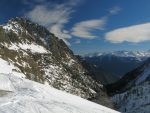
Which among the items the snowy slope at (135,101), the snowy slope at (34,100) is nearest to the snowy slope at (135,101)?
the snowy slope at (135,101)

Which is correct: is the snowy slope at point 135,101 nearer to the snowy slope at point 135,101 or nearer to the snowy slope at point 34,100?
the snowy slope at point 135,101

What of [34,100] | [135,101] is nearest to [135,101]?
[135,101]

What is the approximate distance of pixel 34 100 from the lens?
20062 millimetres

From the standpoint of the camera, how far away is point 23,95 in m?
20.9

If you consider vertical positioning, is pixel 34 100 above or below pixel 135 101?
below

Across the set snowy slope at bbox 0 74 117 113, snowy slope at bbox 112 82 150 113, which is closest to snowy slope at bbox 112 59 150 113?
snowy slope at bbox 112 82 150 113

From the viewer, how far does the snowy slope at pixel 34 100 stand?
18734mm

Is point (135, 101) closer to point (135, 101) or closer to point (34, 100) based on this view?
point (135, 101)

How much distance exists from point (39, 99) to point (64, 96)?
3.55 m

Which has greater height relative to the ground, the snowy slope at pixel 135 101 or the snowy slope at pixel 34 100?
the snowy slope at pixel 135 101

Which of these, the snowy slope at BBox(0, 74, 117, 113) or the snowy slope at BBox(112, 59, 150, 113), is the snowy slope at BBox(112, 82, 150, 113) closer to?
the snowy slope at BBox(112, 59, 150, 113)

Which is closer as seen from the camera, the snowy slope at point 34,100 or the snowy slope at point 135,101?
the snowy slope at point 34,100

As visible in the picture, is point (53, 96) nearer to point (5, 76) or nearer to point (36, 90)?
point (36, 90)

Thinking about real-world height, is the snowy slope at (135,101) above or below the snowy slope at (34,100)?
above
